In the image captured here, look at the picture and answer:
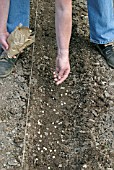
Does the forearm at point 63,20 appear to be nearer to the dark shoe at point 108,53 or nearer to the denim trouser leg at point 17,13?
the denim trouser leg at point 17,13

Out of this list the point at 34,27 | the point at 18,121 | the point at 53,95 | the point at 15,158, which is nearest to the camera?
the point at 15,158

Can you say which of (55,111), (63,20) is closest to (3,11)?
(63,20)

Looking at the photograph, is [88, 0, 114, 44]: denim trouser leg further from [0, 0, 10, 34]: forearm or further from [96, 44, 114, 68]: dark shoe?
[0, 0, 10, 34]: forearm

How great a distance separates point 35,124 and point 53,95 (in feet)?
0.98

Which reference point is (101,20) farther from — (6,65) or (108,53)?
(6,65)

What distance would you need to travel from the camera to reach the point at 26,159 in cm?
297

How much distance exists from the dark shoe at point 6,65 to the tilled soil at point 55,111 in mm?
42

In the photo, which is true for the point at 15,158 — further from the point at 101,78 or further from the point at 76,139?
the point at 101,78

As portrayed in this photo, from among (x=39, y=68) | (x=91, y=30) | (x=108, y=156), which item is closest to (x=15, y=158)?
(x=108, y=156)

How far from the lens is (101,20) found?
3477 mm

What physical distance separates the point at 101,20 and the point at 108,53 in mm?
268

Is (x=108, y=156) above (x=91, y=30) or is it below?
below

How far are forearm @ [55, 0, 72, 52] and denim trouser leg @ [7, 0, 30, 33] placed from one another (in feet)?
2.52

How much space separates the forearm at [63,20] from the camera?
253cm
